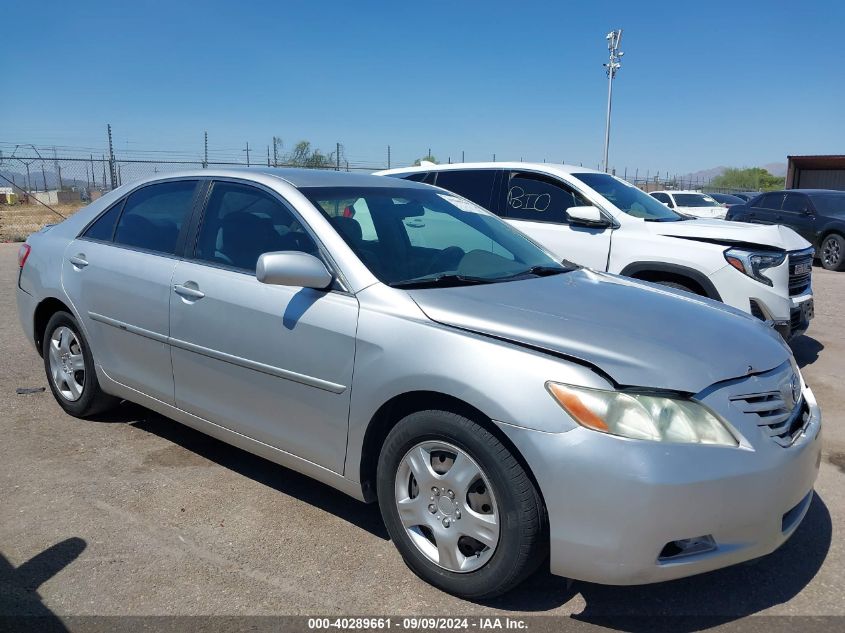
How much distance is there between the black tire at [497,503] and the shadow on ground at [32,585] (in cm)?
139

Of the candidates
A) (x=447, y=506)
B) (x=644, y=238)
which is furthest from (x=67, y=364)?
(x=644, y=238)

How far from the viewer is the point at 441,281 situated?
317 centimetres

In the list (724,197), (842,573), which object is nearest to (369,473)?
(842,573)

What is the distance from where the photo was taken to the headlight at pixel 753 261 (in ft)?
19.0

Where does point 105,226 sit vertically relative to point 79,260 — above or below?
above

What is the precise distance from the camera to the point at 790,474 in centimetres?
255

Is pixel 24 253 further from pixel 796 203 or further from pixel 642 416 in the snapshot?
pixel 796 203

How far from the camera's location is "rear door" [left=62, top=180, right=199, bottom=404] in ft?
12.7

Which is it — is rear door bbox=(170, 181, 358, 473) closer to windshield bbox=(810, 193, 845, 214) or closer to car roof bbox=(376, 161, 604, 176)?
car roof bbox=(376, 161, 604, 176)

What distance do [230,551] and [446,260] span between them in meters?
1.68

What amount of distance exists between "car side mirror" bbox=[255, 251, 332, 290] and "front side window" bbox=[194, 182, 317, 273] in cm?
26

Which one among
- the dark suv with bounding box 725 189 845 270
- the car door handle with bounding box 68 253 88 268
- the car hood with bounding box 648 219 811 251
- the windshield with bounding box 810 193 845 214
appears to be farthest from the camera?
the windshield with bounding box 810 193 845 214

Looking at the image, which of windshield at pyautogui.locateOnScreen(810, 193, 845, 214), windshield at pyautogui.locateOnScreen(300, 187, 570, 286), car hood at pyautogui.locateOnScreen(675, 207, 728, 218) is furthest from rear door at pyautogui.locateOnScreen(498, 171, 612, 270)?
car hood at pyautogui.locateOnScreen(675, 207, 728, 218)

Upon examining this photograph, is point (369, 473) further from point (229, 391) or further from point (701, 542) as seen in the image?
point (701, 542)
